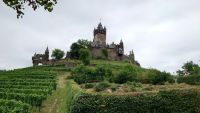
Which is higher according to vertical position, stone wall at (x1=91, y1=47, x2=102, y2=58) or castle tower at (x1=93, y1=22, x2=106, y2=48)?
castle tower at (x1=93, y1=22, x2=106, y2=48)

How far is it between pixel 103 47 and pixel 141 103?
2749 inches

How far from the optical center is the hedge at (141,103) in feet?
110

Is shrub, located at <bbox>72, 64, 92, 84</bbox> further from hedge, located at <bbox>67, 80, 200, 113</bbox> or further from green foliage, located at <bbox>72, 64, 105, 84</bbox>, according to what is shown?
hedge, located at <bbox>67, 80, 200, 113</bbox>

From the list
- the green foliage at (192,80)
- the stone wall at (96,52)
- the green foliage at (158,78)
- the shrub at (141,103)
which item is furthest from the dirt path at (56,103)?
the stone wall at (96,52)

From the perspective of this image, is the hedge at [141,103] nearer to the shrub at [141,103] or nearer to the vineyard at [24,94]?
the shrub at [141,103]

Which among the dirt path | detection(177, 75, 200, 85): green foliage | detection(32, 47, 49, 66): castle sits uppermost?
detection(32, 47, 49, 66): castle

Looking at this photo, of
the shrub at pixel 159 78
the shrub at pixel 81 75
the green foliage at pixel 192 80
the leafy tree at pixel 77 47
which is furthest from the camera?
the leafy tree at pixel 77 47

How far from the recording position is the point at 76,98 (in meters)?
34.9

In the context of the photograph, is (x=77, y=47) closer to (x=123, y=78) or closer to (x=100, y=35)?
(x=100, y=35)

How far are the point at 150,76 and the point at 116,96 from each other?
22335 millimetres

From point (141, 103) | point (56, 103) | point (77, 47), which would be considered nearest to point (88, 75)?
point (56, 103)

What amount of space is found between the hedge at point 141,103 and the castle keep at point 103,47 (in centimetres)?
6690

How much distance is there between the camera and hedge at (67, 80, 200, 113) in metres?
33.6

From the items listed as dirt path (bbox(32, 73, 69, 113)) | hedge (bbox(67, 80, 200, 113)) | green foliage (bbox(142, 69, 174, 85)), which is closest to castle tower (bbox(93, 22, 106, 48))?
green foliage (bbox(142, 69, 174, 85))
